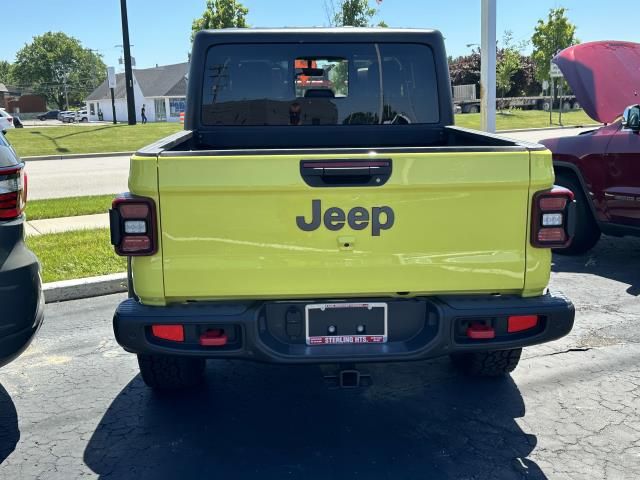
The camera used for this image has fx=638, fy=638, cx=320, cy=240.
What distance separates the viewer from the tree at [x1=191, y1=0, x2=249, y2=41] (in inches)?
1309

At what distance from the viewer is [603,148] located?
641 centimetres

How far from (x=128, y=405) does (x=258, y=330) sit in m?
1.24

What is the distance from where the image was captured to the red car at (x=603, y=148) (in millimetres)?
6176

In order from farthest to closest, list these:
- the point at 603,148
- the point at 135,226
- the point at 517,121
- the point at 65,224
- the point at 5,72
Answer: the point at 5,72 < the point at 517,121 < the point at 65,224 < the point at 603,148 < the point at 135,226

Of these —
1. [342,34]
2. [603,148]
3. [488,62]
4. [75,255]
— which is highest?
[488,62]

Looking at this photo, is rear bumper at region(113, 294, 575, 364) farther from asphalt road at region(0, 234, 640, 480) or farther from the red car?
the red car

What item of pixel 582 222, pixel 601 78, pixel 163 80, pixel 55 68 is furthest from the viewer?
pixel 55 68

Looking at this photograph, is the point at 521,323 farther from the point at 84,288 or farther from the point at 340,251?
the point at 84,288

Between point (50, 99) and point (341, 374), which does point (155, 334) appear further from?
point (50, 99)

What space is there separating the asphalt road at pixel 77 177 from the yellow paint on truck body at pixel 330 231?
763 cm

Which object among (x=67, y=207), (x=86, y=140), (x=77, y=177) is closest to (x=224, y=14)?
(x=86, y=140)

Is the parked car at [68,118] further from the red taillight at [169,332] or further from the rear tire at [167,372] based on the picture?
the red taillight at [169,332]

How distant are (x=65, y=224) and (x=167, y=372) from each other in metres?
5.58

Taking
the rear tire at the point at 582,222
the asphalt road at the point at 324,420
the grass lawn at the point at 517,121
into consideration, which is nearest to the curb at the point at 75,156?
the grass lawn at the point at 517,121
